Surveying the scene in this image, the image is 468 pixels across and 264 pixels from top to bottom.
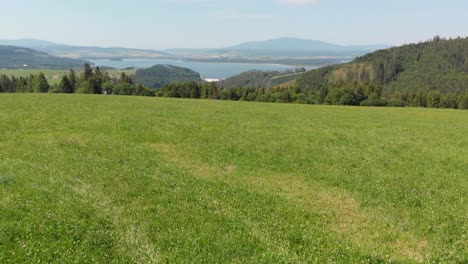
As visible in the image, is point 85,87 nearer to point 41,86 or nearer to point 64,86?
point 64,86

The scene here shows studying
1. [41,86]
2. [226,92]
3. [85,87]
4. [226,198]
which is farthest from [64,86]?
[226,198]

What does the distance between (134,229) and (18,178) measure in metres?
6.45

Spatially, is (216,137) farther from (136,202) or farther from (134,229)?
(134,229)

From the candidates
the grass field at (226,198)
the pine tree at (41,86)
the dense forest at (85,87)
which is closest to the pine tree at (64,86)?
the dense forest at (85,87)

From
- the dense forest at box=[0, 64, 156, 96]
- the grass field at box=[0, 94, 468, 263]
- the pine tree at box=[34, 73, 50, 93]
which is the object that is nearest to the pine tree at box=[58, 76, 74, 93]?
the dense forest at box=[0, 64, 156, 96]

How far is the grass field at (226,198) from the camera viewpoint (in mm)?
10391

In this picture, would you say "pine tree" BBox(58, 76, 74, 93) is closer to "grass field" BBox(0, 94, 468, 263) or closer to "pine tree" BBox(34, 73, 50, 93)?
"pine tree" BBox(34, 73, 50, 93)

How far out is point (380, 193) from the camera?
52.9ft

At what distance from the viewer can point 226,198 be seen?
14.7 m

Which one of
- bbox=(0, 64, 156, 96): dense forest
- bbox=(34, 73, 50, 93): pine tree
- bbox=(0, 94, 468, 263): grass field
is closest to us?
A: bbox=(0, 94, 468, 263): grass field

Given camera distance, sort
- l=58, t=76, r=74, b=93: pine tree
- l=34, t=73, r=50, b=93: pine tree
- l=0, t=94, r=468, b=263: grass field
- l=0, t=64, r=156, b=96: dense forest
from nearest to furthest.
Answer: l=0, t=94, r=468, b=263: grass field
l=0, t=64, r=156, b=96: dense forest
l=34, t=73, r=50, b=93: pine tree
l=58, t=76, r=74, b=93: pine tree

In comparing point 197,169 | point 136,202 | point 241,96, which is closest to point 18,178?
point 136,202

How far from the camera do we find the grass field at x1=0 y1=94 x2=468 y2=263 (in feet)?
34.1

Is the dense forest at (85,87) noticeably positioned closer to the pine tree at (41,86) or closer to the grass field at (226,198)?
the pine tree at (41,86)
